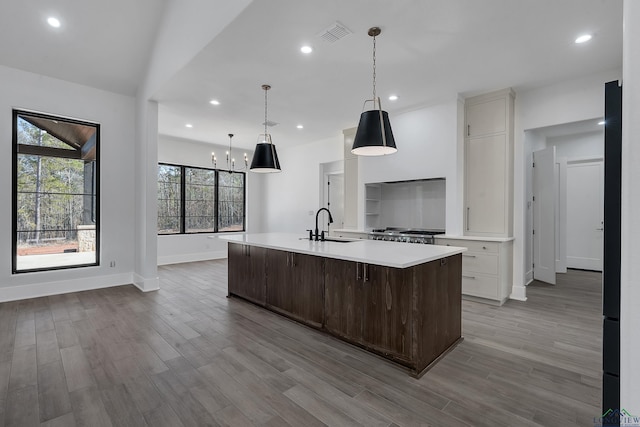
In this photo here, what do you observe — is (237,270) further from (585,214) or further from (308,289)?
(585,214)

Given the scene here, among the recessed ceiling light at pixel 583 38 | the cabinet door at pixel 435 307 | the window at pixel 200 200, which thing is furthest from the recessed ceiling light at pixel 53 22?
the recessed ceiling light at pixel 583 38

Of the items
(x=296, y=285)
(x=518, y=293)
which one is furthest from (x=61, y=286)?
(x=518, y=293)

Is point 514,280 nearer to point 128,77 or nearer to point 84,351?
point 84,351

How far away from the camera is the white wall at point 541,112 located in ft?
12.2

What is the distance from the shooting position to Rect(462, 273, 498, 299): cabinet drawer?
A: 3.87 meters

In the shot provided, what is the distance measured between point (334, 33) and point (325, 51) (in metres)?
0.35

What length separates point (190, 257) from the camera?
734cm

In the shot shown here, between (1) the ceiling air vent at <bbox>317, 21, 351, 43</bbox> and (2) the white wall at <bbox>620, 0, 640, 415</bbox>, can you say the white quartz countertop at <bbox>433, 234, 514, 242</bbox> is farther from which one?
(2) the white wall at <bbox>620, 0, 640, 415</bbox>

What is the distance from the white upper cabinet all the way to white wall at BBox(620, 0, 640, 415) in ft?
11.7

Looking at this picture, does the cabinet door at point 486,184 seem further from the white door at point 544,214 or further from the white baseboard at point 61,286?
the white baseboard at point 61,286

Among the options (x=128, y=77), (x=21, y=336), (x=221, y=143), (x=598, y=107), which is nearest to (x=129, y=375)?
(x=21, y=336)

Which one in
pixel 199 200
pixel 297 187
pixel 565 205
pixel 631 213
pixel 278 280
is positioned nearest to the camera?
pixel 631 213

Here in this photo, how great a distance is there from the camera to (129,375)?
7.29 feet

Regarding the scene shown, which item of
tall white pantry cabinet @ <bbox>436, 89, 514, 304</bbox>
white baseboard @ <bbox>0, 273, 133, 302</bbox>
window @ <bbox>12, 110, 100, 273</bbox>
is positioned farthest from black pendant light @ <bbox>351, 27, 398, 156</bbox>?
white baseboard @ <bbox>0, 273, 133, 302</bbox>
